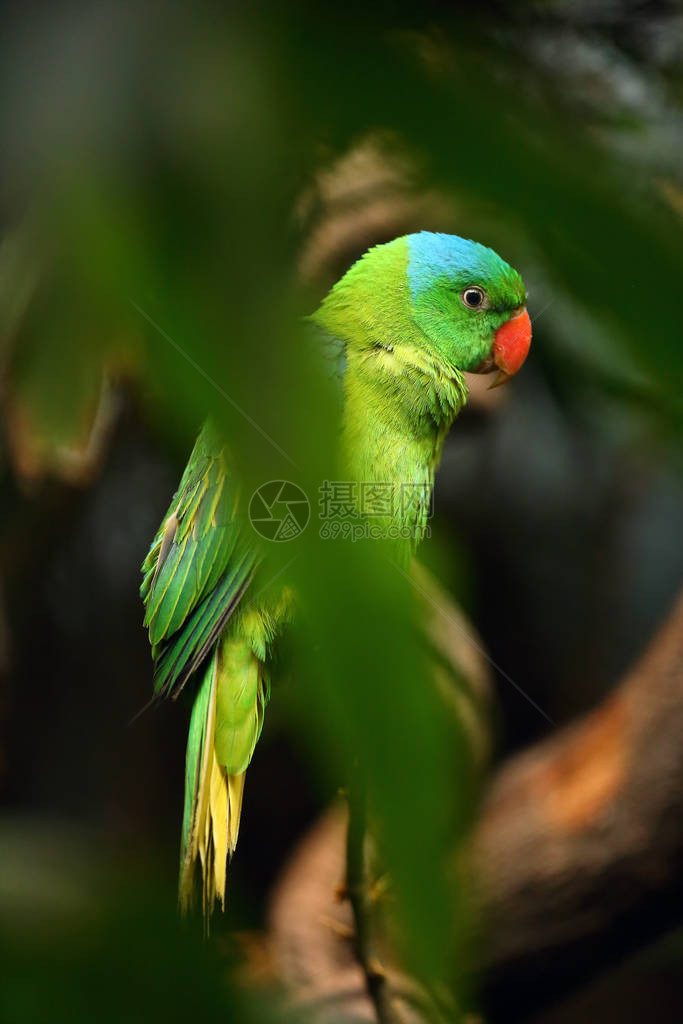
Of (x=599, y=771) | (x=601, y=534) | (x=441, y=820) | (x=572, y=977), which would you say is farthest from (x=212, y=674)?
(x=601, y=534)

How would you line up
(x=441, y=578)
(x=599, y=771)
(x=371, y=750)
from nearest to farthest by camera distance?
1. (x=371, y=750)
2. (x=441, y=578)
3. (x=599, y=771)

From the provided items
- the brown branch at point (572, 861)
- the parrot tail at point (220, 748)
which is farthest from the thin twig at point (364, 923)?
the brown branch at point (572, 861)

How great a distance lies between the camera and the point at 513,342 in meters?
0.46

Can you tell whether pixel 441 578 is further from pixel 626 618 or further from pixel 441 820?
pixel 626 618

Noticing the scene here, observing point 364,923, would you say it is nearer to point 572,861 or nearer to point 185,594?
point 185,594

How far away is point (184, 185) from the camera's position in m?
0.13

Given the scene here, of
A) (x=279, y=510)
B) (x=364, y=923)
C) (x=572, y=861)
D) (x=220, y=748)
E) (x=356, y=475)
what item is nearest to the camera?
(x=279, y=510)

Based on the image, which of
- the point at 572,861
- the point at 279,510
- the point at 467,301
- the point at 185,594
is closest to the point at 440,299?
the point at 467,301

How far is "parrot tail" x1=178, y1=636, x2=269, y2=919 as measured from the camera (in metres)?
0.37

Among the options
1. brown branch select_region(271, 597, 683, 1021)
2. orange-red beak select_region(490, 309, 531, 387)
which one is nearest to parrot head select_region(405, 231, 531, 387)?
orange-red beak select_region(490, 309, 531, 387)

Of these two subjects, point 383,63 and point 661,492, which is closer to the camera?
point 383,63

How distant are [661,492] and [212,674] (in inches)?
54.9

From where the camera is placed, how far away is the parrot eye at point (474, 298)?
1.49 ft

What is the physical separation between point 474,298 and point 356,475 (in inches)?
8.7
